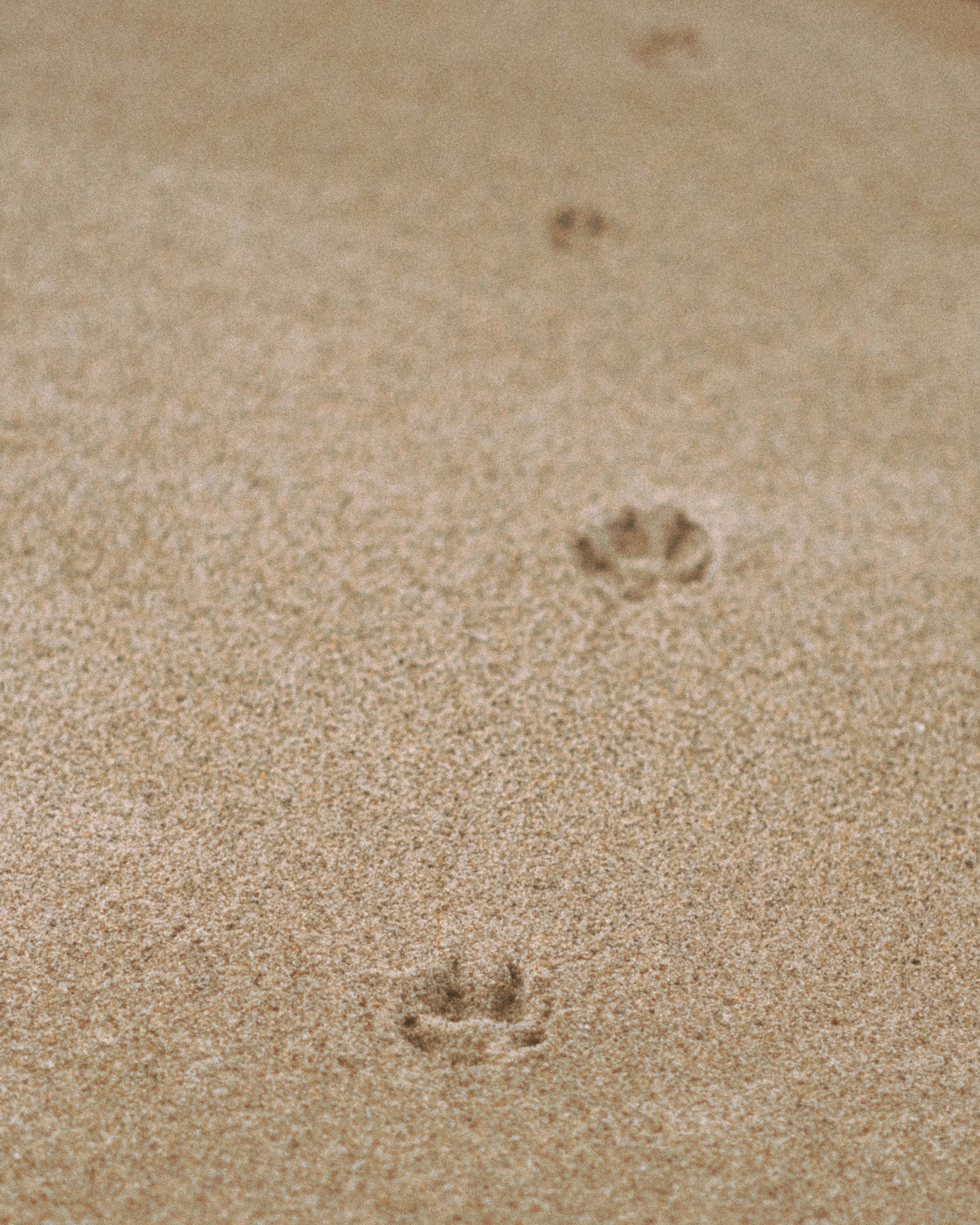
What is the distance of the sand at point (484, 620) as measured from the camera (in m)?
1.22

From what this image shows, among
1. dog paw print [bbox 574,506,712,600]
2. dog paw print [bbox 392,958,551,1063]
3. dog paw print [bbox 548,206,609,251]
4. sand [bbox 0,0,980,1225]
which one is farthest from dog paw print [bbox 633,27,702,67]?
dog paw print [bbox 392,958,551,1063]

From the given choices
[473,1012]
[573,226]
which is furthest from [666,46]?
[473,1012]

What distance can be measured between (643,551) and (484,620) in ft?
0.93

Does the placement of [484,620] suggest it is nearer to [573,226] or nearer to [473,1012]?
[473,1012]

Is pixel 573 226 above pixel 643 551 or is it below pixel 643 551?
above

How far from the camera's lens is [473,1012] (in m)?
1.29

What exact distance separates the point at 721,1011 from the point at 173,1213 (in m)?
0.66

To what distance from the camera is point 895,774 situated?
1.49m

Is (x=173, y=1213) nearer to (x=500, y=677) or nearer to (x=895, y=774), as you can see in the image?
(x=500, y=677)

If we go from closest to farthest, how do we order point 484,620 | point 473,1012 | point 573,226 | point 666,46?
point 473,1012 → point 484,620 → point 573,226 → point 666,46

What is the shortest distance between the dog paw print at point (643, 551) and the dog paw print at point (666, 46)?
1227mm

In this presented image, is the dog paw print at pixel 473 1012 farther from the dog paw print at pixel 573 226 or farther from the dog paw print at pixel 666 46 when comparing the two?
the dog paw print at pixel 666 46

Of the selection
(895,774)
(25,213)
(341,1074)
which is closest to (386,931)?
(341,1074)

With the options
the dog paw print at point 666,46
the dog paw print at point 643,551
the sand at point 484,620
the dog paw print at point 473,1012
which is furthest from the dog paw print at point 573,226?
the dog paw print at point 473,1012
